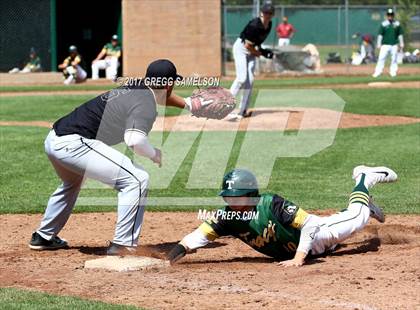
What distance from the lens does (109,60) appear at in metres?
32.2

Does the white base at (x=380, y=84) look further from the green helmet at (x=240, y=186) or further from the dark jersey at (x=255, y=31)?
the green helmet at (x=240, y=186)

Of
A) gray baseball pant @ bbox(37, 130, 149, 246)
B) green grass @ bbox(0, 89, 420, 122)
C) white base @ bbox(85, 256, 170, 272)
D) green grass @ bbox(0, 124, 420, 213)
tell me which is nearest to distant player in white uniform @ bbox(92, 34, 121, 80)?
green grass @ bbox(0, 89, 420, 122)

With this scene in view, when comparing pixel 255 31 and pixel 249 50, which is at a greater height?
pixel 255 31

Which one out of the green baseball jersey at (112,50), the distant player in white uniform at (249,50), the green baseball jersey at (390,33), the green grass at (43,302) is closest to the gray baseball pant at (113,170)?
the green grass at (43,302)

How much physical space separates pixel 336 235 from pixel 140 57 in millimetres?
24344

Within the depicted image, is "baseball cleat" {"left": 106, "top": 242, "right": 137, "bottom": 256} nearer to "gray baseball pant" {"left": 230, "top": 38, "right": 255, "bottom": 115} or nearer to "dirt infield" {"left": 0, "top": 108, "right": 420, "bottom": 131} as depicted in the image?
"dirt infield" {"left": 0, "top": 108, "right": 420, "bottom": 131}

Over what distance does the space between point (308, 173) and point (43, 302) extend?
755 centimetres

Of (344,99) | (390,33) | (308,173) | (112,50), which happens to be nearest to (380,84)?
(390,33)

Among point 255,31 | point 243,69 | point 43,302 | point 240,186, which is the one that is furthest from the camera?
point 243,69

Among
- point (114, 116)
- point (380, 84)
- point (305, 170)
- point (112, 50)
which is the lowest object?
point (380, 84)

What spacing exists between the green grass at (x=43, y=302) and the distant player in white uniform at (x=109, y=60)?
25.4 metres

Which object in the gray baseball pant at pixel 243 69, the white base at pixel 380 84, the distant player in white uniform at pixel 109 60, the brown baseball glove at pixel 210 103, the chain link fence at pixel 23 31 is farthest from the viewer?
the distant player in white uniform at pixel 109 60

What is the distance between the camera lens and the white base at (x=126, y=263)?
7547 mm

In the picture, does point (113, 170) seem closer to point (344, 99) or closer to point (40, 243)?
point (40, 243)
